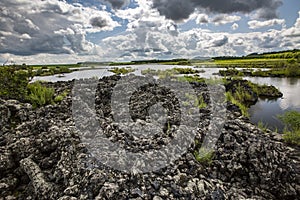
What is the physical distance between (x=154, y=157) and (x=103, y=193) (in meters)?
1.81

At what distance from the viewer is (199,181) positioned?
20.2 ft

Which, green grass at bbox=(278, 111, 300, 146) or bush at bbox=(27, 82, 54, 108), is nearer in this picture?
bush at bbox=(27, 82, 54, 108)

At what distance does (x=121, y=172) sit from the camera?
19.3 feet

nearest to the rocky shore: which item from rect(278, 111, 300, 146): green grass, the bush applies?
the bush

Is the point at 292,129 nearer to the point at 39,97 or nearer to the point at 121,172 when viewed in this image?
the point at 121,172

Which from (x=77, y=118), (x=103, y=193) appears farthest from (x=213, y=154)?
(x=77, y=118)

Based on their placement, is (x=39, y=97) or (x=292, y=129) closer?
(x=39, y=97)

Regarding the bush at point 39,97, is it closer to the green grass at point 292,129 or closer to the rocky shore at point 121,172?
Answer: the rocky shore at point 121,172

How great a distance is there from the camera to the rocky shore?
5637 mm

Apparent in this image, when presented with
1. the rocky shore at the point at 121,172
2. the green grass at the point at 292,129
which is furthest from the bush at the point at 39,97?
the green grass at the point at 292,129

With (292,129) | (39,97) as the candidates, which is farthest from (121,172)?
(292,129)

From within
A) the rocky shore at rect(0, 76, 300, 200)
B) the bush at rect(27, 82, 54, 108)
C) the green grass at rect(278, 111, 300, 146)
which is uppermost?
the bush at rect(27, 82, 54, 108)

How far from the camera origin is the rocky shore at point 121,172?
564 centimetres

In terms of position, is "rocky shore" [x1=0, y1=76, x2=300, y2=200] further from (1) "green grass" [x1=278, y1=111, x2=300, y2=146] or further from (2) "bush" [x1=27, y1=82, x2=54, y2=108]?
(1) "green grass" [x1=278, y1=111, x2=300, y2=146]
